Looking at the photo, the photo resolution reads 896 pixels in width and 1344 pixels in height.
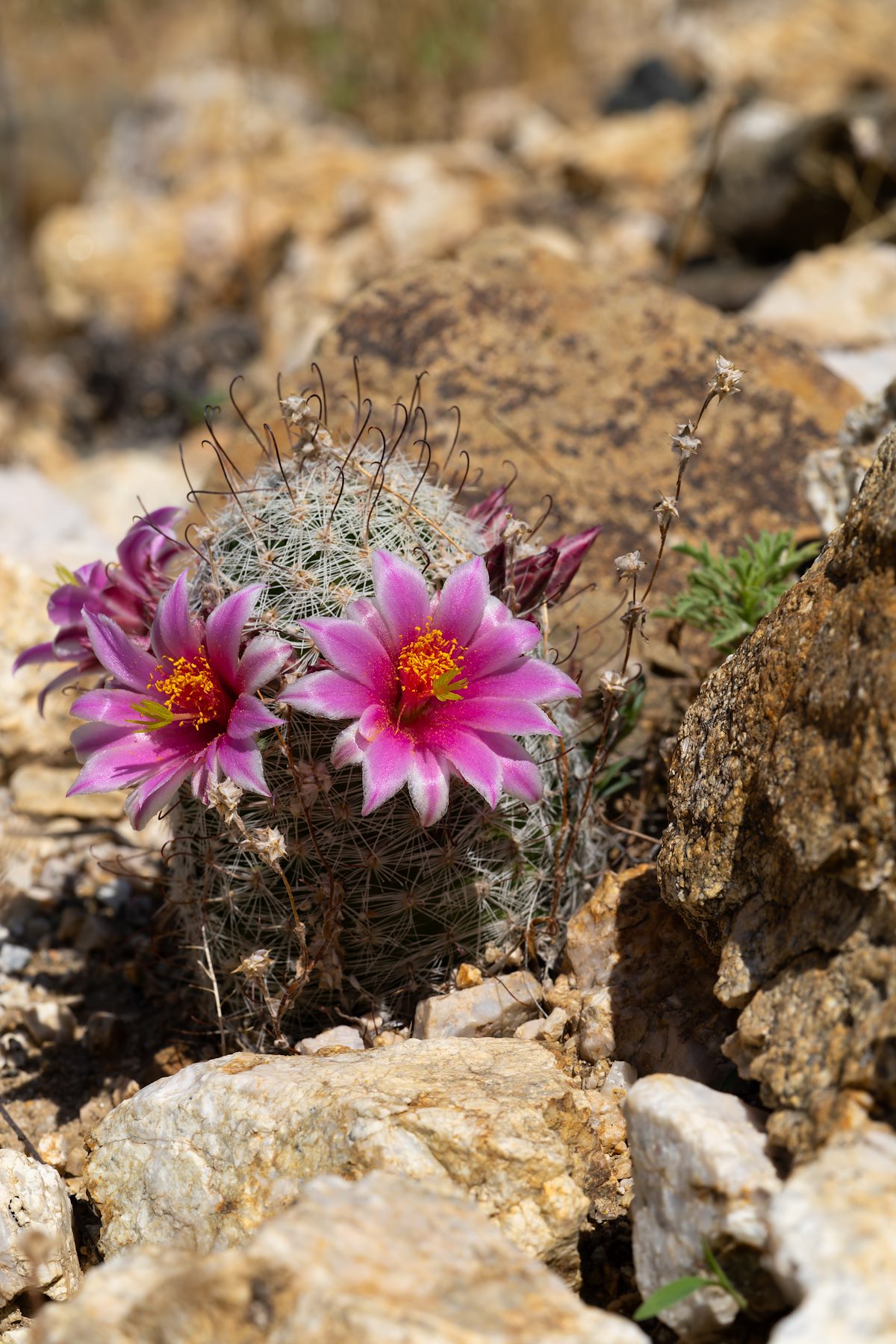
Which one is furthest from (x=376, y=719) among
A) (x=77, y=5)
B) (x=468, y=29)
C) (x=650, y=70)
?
(x=77, y=5)

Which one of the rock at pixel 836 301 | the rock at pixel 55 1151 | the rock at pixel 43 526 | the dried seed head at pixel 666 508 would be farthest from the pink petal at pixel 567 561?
the rock at pixel 836 301

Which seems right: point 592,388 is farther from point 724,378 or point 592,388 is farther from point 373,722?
point 373,722

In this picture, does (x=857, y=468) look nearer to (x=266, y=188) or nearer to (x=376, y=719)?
(x=376, y=719)

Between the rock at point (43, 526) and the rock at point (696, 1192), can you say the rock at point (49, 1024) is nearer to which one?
the rock at point (43, 526)

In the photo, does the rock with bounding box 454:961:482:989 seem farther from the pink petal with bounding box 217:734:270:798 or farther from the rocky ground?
the pink petal with bounding box 217:734:270:798

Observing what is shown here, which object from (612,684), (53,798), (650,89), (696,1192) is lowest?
(696,1192)

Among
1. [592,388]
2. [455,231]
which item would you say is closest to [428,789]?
[592,388]
